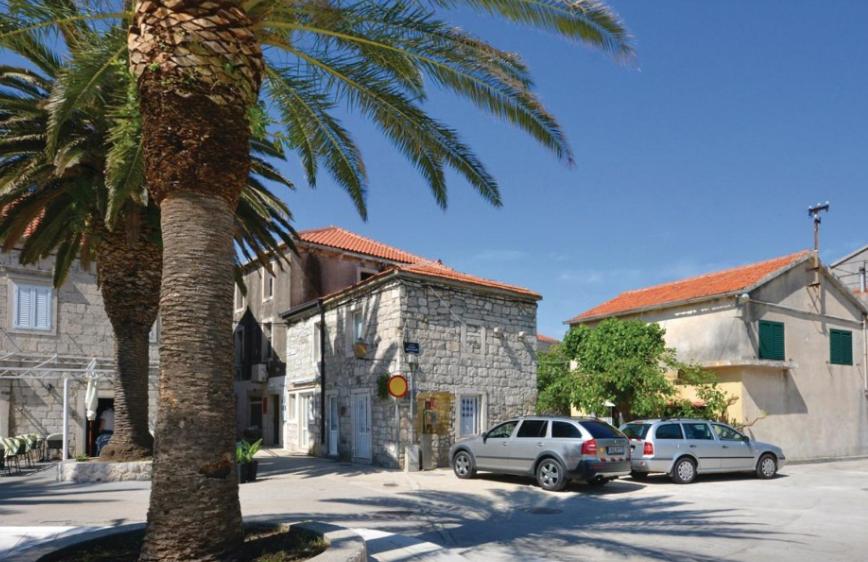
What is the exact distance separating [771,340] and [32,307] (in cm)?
2364

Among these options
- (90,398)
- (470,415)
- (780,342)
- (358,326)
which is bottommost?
(470,415)

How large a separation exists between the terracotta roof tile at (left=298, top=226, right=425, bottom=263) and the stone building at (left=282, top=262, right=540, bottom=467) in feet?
16.4

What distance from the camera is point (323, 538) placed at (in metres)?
6.57

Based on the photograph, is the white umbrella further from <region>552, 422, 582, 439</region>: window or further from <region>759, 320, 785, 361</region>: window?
<region>759, 320, 785, 361</region>: window

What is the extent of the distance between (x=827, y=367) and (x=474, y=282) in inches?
558

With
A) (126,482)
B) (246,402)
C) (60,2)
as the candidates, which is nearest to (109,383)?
(246,402)

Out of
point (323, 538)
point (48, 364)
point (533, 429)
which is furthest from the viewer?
point (48, 364)

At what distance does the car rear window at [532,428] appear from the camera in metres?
15.0

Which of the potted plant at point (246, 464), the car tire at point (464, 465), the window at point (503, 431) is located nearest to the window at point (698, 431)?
the window at point (503, 431)

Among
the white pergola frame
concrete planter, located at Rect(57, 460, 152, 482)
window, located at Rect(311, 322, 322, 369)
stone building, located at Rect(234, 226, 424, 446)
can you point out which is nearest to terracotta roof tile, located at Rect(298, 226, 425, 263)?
stone building, located at Rect(234, 226, 424, 446)

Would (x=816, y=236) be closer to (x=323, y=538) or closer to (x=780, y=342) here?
(x=780, y=342)

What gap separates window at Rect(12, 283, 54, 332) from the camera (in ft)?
71.2

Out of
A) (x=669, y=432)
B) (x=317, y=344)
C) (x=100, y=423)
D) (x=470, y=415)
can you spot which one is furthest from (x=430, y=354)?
(x=100, y=423)

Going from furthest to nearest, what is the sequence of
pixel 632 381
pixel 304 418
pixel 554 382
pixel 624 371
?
1. pixel 304 418
2. pixel 554 382
3. pixel 624 371
4. pixel 632 381
